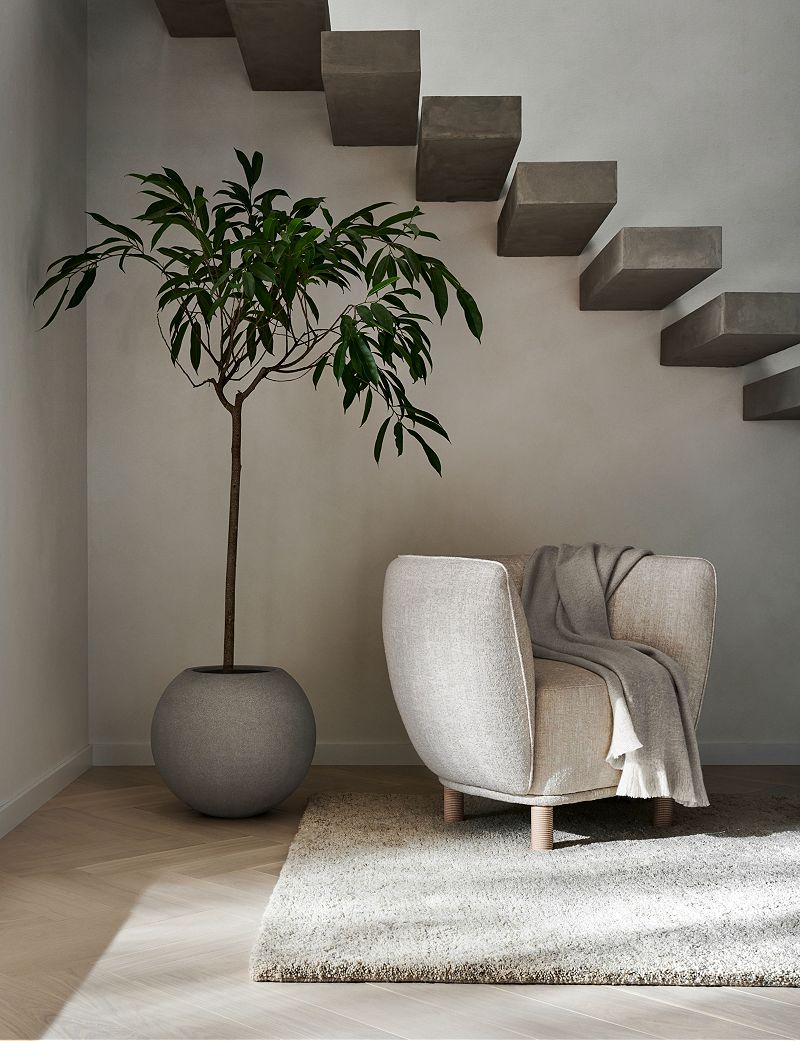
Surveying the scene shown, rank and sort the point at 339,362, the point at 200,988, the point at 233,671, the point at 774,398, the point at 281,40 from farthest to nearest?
the point at 774,398, the point at 281,40, the point at 233,671, the point at 339,362, the point at 200,988

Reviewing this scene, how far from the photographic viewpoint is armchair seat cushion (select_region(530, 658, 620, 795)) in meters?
2.46

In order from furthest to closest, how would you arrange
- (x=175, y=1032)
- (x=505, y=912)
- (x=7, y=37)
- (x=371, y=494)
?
1. (x=371, y=494)
2. (x=7, y=37)
3. (x=505, y=912)
4. (x=175, y=1032)

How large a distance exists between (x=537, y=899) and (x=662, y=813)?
74 cm

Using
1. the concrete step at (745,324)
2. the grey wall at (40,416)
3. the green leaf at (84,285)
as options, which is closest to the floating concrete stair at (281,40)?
the grey wall at (40,416)

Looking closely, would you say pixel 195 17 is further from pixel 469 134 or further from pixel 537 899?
pixel 537 899

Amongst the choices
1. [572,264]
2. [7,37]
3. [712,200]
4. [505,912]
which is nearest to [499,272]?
[572,264]

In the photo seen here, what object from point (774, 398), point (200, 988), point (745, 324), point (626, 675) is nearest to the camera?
point (200, 988)

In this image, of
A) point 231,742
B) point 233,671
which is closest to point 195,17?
point 233,671

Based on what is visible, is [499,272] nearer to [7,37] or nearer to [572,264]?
[572,264]

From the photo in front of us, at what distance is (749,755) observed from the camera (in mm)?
3635

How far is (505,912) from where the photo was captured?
200cm

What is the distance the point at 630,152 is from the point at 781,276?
28.1 inches

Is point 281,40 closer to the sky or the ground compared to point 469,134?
closer to the sky

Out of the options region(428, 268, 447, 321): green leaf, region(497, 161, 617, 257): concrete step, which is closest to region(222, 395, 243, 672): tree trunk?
region(428, 268, 447, 321): green leaf
